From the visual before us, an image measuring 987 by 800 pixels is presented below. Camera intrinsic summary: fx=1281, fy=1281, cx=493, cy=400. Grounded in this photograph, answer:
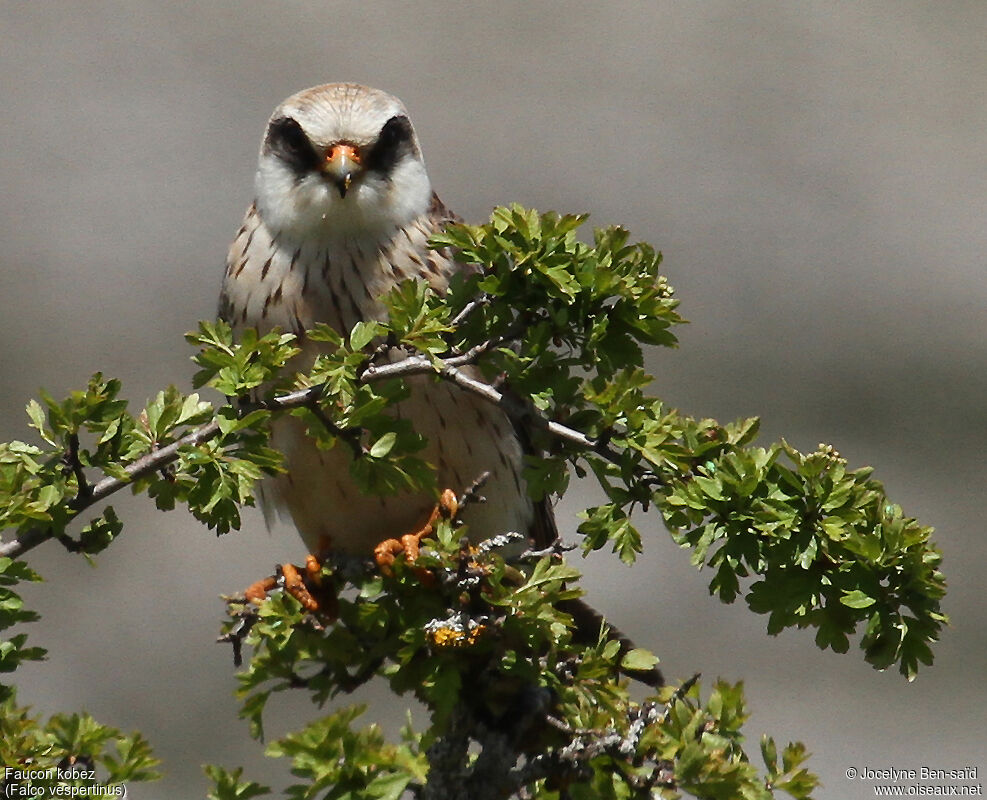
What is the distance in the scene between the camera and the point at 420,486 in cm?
149

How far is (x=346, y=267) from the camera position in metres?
2.30

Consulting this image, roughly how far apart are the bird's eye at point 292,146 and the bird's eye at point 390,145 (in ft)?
0.34

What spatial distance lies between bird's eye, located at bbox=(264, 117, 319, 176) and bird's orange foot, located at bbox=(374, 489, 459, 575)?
0.72 meters

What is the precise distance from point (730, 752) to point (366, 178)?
127 cm

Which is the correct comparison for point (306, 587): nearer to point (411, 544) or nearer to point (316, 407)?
point (411, 544)

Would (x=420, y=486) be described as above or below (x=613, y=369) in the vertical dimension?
below

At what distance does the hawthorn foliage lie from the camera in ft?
4.48

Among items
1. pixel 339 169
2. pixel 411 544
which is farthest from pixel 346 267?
pixel 411 544

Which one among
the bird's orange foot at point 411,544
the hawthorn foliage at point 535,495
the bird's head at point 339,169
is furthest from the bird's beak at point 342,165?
the hawthorn foliage at point 535,495

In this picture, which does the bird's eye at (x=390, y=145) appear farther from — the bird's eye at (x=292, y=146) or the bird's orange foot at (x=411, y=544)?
the bird's orange foot at (x=411, y=544)

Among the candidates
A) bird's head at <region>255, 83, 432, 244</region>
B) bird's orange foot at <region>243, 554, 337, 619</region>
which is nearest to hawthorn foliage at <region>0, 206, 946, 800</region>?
bird's orange foot at <region>243, 554, 337, 619</region>

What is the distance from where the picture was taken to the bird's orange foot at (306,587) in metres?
1.81

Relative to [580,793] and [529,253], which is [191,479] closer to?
[529,253]

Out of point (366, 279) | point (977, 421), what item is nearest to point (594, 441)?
point (366, 279)
